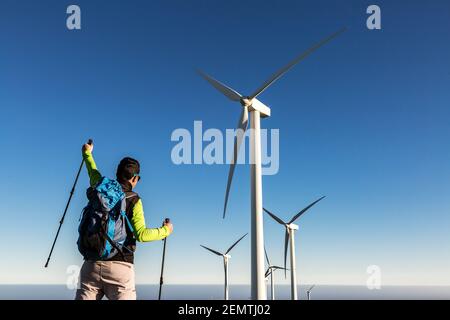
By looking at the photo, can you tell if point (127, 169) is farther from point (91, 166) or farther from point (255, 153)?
point (255, 153)

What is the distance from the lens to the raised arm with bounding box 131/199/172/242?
248 inches

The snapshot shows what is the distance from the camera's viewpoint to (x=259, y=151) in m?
24.8

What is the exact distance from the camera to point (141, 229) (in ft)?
20.7

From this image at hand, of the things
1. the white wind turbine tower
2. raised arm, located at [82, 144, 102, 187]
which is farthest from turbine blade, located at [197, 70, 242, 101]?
raised arm, located at [82, 144, 102, 187]

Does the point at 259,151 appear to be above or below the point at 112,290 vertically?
above

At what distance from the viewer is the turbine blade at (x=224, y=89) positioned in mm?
29619

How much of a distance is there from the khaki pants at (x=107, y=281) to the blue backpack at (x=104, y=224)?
0.14m

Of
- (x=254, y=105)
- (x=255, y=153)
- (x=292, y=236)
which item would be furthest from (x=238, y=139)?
(x=292, y=236)

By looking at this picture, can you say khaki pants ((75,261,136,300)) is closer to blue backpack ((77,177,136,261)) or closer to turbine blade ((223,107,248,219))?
blue backpack ((77,177,136,261))

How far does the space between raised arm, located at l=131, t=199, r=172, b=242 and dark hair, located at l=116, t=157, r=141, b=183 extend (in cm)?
53
